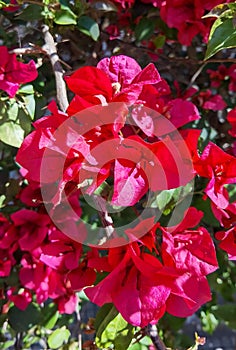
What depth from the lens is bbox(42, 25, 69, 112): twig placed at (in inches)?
20.9

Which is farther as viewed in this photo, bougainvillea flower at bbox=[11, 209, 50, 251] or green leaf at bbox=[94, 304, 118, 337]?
bougainvillea flower at bbox=[11, 209, 50, 251]

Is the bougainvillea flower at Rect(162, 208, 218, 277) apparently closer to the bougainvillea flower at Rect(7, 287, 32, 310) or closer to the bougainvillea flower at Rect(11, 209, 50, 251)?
the bougainvillea flower at Rect(11, 209, 50, 251)

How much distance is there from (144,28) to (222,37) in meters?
0.40

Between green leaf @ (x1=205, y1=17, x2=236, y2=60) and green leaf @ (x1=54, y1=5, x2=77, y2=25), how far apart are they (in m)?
0.20

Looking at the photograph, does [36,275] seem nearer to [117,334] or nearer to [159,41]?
[117,334]

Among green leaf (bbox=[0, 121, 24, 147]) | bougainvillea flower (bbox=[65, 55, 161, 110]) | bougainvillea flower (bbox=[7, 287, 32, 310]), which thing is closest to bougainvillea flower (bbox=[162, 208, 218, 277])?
bougainvillea flower (bbox=[65, 55, 161, 110])

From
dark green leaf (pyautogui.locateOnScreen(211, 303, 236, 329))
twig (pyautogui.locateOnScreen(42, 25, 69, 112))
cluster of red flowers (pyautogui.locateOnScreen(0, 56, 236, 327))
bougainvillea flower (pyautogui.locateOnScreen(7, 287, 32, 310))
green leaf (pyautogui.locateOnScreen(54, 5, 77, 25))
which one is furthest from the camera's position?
dark green leaf (pyautogui.locateOnScreen(211, 303, 236, 329))

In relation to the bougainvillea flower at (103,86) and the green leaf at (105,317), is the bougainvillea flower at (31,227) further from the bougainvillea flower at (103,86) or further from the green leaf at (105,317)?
the bougainvillea flower at (103,86)

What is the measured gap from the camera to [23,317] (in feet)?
2.81

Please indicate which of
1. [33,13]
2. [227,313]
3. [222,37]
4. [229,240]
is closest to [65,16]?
[33,13]

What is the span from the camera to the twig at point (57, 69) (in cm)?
53

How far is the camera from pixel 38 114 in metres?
0.70

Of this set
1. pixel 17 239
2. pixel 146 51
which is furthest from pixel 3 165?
pixel 146 51

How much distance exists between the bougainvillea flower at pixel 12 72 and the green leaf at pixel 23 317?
38cm
